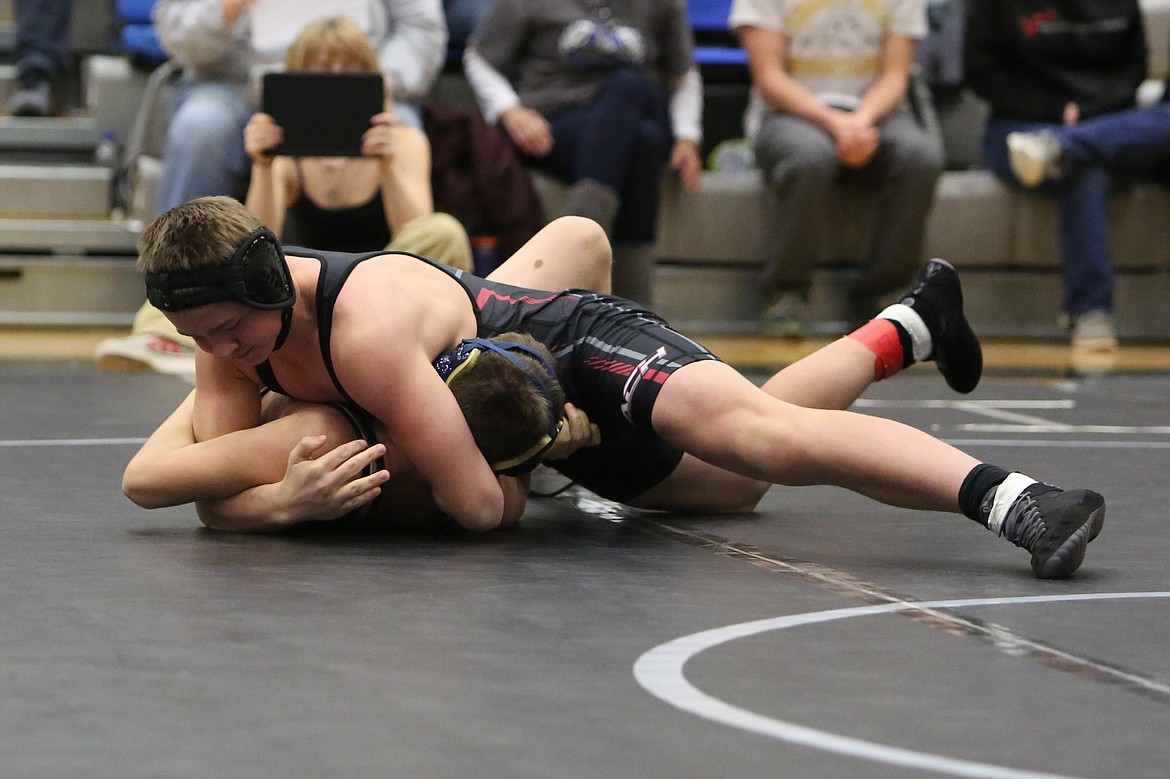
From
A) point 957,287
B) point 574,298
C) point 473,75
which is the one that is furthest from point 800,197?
point 574,298

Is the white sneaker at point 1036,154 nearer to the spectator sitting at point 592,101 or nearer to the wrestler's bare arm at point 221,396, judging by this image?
the spectator sitting at point 592,101

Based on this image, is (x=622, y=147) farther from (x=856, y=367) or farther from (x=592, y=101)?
(x=856, y=367)

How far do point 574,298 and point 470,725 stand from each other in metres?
1.37

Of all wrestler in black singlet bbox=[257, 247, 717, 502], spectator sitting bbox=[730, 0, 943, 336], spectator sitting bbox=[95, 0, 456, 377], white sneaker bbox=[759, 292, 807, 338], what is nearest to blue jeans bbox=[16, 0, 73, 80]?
spectator sitting bbox=[95, 0, 456, 377]

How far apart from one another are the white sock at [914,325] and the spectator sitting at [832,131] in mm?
2793

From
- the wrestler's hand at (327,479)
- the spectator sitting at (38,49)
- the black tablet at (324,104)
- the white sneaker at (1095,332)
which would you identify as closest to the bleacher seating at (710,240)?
the spectator sitting at (38,49)

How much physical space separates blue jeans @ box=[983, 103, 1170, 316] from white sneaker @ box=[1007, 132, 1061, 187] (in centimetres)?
3

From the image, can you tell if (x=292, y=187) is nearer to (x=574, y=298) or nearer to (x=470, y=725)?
(x=574, y=298)

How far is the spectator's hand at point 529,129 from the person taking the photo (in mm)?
5906

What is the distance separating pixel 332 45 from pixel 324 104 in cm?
20

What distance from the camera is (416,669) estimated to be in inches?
72.3

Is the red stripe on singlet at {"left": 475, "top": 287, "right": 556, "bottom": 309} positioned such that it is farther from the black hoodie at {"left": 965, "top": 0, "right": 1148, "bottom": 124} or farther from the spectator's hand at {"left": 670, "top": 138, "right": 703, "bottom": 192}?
the black hoodie at {"left": 965, "top": 0, "right": 1148, "bottom": 124}

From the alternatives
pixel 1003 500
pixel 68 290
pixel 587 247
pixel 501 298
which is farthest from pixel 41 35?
pixel 1003 500

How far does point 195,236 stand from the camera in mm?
2404
